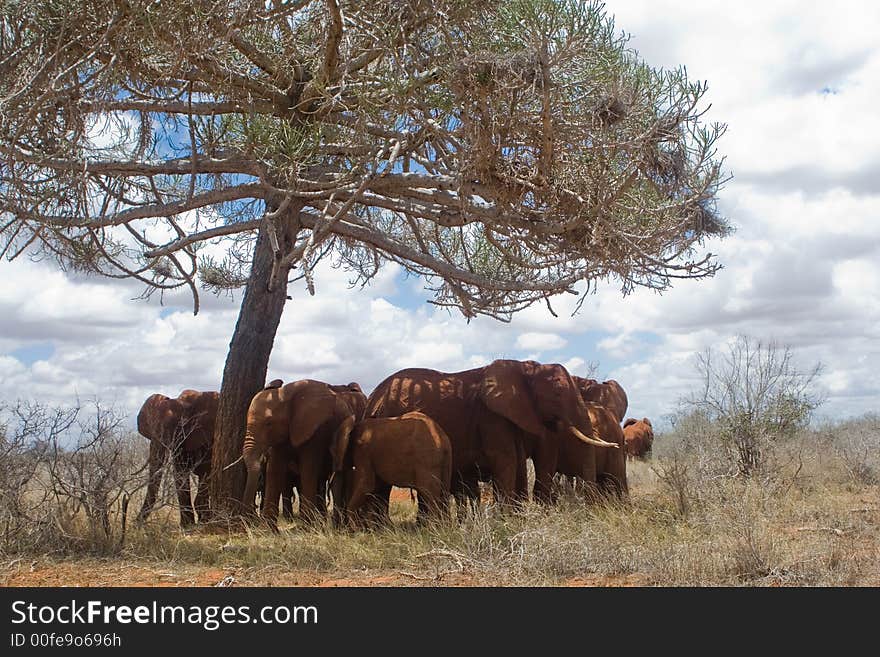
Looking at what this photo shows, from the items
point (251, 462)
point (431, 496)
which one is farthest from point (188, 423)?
point (431, 496)

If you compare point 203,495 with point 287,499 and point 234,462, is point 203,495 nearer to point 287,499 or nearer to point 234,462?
point 287,499

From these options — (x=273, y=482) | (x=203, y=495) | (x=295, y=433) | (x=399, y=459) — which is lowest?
(x=203, y=495)

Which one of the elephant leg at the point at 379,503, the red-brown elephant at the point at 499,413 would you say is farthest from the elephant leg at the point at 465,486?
the elephant leg at the point at 379,503

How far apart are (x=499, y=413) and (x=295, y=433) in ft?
7.69

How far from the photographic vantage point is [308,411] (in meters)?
10.1

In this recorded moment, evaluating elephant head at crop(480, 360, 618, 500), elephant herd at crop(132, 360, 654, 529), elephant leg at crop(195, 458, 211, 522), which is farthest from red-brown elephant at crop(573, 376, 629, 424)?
elephant leg at crop(195, 458, 211, 522)

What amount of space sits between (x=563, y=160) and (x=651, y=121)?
39.9 inches

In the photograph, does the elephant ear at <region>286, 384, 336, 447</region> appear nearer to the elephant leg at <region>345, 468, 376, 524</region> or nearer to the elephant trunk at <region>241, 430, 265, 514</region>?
the elephant trunk at <region>241, 430, 265, 514</region>

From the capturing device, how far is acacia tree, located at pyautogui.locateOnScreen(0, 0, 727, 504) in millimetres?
8961

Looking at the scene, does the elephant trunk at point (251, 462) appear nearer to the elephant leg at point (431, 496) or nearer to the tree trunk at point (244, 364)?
the tree trunk at point (244, 364)

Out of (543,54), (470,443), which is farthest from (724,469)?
(543,54)

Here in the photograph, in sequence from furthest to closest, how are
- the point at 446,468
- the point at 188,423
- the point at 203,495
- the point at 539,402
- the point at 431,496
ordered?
the point at 188,423 → the point at 203,495 → the point at 539,402 → the point at 446,468 → the point at 431,496

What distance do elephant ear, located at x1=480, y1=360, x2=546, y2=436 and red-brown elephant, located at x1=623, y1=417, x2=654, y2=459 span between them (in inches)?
448

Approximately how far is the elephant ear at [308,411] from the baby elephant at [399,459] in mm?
384
